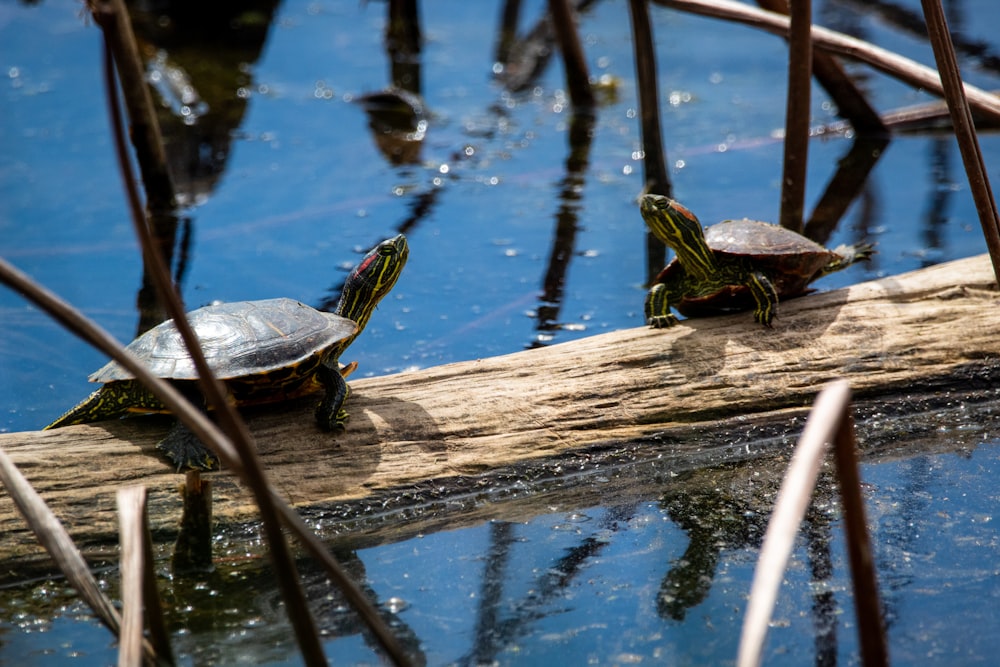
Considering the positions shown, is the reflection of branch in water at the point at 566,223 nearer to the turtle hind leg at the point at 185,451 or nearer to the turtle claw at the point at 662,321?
the turtle claw at the point at 662,321

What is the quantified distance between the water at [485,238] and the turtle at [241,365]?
48 centimetres

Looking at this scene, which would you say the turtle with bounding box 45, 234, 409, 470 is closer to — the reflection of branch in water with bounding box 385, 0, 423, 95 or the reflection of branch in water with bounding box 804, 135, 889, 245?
the reflection of branch in water with bounding box 804, 135, 889, 245

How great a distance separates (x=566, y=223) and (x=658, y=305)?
1885mm

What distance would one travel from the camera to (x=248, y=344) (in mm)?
2994

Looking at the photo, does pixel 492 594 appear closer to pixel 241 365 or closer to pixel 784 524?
pixel 241 365

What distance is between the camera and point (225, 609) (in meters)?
2.60

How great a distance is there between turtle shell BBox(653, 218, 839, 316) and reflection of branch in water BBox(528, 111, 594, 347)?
0.83m

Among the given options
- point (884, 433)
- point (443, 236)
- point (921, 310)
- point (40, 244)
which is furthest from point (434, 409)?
point (40, 244)

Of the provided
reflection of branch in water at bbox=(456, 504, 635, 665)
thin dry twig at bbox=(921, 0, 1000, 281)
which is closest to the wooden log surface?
reflection of branch in water at bbox=(456, 504, 635, 665)

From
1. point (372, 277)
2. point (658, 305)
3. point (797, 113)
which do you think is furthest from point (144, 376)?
point (797, 113)

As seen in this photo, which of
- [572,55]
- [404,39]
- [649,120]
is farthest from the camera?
[404,39]

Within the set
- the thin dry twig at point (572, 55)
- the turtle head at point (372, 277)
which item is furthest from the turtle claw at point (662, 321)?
the thin dry twig at point (572, 55)

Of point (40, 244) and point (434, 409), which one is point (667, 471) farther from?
point (40, 244)

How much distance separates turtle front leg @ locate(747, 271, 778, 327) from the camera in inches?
140
